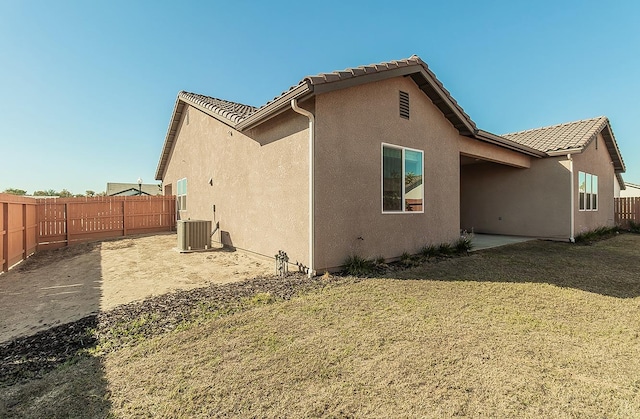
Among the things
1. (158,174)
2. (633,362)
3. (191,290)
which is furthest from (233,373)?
(158,174)

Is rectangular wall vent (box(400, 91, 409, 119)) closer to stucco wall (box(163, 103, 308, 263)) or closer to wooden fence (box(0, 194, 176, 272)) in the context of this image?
stucco wall (box(163, 103, 308, 263))

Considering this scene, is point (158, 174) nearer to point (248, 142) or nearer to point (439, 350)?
point (248, 142)

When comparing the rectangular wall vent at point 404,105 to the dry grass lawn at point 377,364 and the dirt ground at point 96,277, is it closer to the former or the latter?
the dry grass lawn at point 377,364

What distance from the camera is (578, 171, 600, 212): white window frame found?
12394mm

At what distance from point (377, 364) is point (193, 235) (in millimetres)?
8250

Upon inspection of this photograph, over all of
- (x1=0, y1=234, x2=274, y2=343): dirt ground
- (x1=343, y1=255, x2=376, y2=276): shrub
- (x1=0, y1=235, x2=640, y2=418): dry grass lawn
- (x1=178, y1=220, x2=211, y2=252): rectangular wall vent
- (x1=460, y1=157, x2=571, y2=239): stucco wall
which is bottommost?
(x1=0, y1=235, x2=640, y2=418): dry grass lawn

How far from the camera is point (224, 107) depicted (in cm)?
1042

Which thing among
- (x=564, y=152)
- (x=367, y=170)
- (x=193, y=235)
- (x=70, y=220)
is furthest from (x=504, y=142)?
(x=70, y=220)

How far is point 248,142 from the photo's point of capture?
827 centimetres

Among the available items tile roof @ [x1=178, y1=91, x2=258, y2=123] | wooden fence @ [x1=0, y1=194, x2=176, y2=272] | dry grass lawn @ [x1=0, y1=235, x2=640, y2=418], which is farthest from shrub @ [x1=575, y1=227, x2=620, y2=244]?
wooden fence @ [x1=0, y1=194, x2=176, y2=272]

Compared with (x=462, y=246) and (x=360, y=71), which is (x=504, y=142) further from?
(x=360, y=71)

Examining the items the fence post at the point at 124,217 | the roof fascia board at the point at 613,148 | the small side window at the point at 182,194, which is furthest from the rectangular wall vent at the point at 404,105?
the fence post at the point at 124,217

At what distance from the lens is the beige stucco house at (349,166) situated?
6.04 meters

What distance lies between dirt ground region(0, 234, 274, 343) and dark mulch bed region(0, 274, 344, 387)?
433mm
